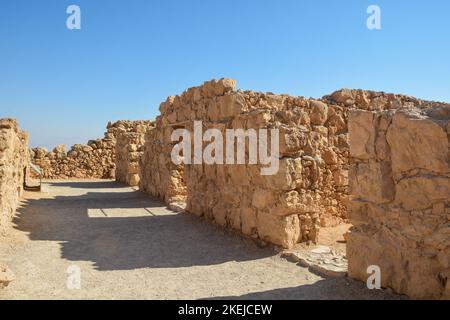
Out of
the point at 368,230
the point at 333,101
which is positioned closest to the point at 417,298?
the point at 368,230

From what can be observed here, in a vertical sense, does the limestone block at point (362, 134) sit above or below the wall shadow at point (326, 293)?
above

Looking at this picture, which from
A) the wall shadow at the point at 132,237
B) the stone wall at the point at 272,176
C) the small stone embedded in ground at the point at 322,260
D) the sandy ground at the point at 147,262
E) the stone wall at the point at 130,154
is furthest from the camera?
the stone wall at the point at 130,154

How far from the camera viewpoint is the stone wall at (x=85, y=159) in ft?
60.3

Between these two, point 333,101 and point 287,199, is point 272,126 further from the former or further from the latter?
point 333,101

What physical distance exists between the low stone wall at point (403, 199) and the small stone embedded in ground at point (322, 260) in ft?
1.42

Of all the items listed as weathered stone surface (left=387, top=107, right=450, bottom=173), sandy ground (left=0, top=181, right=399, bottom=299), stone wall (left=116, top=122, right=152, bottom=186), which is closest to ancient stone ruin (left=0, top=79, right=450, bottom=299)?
weathered stone surface (left=387, top=107, right=450, bottom=173)

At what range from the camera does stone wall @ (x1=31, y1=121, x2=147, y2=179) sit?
1838cm

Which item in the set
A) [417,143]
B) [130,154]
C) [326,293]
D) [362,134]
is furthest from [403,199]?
[130,154]

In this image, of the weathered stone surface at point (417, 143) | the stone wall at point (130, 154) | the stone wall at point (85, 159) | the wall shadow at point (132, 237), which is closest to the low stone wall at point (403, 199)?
the weathered stone surface at point (417, 143)

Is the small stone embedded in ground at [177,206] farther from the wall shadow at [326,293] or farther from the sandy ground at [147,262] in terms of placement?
the wall shadow at [326,293]

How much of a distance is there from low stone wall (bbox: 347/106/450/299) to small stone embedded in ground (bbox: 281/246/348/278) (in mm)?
432

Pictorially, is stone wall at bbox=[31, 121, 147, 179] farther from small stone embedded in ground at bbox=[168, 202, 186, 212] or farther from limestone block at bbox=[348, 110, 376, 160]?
limestone block at bbox=[348, 110, 376, 160]

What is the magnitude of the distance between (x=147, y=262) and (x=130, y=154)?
34.9 ft
